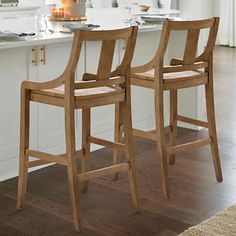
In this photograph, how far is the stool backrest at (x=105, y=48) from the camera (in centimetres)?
300

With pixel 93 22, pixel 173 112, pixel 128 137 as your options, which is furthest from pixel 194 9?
pixel 128 137

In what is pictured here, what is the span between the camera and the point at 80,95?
313cm

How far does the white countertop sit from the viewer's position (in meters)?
3.61

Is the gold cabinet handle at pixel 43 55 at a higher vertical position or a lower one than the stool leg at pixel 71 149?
higher

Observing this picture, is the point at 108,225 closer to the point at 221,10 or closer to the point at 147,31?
the point at 147,31

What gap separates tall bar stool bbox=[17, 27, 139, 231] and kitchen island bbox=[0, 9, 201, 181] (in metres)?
0.50

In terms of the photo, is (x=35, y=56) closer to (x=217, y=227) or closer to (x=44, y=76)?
(x=44, y=76)

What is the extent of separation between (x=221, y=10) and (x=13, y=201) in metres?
7.28

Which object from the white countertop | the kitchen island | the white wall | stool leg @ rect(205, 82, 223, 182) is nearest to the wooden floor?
stool leg @ rect(205, 82, 223, 182)

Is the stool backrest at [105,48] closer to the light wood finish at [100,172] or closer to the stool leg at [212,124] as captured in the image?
the light wood finish at [100,172]

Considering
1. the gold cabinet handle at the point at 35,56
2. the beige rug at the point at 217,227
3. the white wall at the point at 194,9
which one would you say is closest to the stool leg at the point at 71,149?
the beige rug at the point at 217,227

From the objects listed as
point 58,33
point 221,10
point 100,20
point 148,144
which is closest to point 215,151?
point 148,144

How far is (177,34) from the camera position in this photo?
195 inches

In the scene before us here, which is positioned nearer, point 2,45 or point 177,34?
point 2,45
